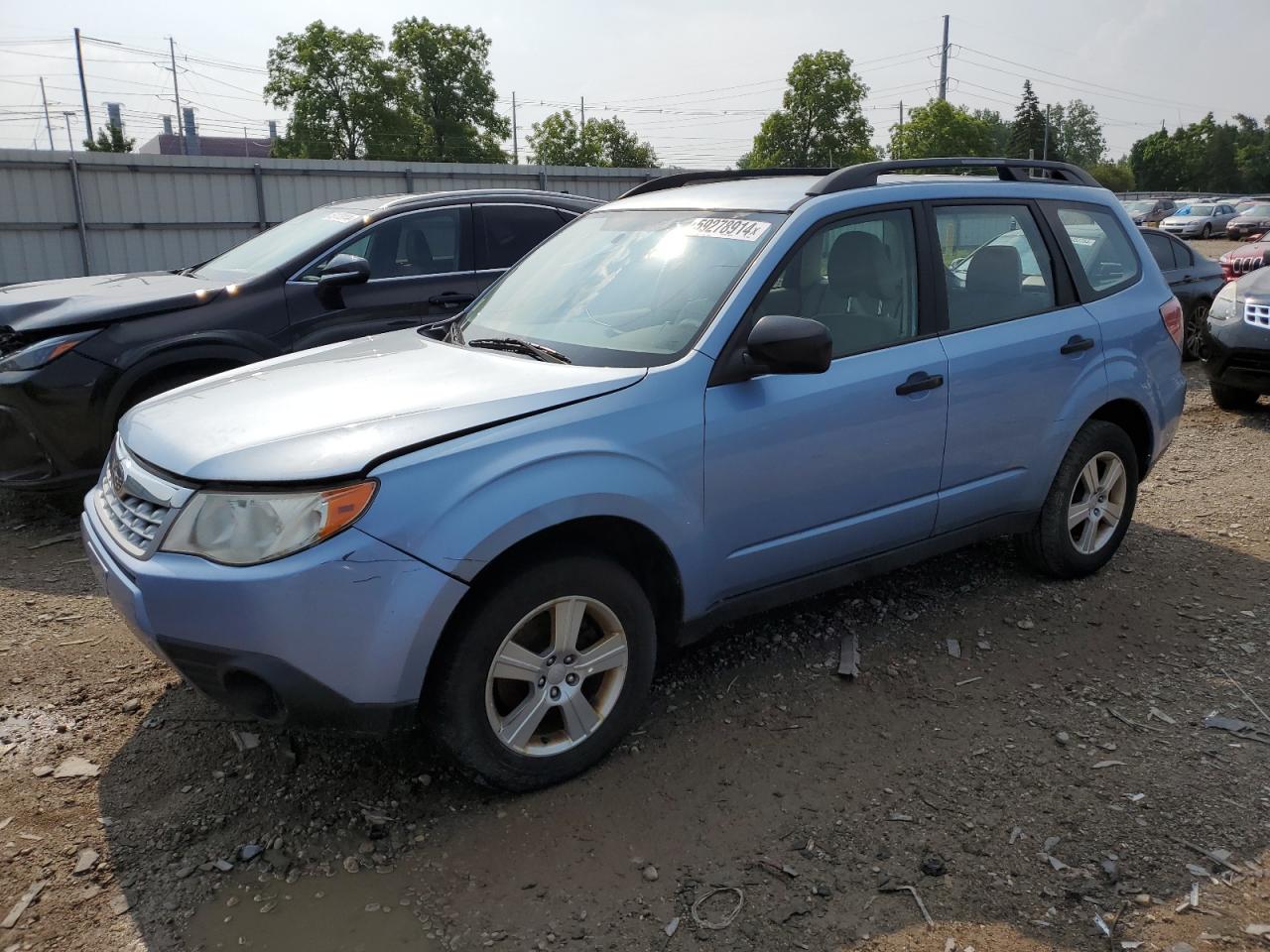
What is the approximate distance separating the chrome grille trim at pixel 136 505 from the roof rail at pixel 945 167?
95.2 inches

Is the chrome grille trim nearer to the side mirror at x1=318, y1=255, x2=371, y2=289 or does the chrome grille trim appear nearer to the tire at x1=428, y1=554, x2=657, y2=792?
the tire at x1=428, y1=554, x2=657, y2=792

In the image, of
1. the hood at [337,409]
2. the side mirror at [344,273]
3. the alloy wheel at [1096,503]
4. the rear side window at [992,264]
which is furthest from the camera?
the side mirror at [344,273]

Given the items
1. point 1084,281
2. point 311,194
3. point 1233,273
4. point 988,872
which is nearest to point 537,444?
point 988,872

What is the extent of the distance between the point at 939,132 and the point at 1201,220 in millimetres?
25460

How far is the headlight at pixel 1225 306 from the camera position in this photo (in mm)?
8289

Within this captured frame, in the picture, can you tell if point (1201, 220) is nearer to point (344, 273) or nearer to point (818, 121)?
point (818, 121)

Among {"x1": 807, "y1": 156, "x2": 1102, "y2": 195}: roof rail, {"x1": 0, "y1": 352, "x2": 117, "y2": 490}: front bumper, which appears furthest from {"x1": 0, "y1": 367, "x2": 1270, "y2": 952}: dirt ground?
{"x1": 807, "y1": 156, "x2": 1102, "y2": 195}: roof rail

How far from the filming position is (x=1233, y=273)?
11.4 meters

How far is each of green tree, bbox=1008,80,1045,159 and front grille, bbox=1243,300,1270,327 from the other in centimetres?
9359

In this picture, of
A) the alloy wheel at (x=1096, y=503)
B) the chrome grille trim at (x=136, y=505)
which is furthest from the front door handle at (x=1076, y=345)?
the chrome grille trim at (x=136, y=505)

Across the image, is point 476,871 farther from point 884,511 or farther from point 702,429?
point 884,511

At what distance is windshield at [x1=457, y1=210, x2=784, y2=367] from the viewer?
346cm

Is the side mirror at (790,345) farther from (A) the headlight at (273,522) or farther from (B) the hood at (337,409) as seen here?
(A) the headlight at (273,522)

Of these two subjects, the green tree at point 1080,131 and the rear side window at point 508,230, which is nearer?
the rear side window at point 508,230
